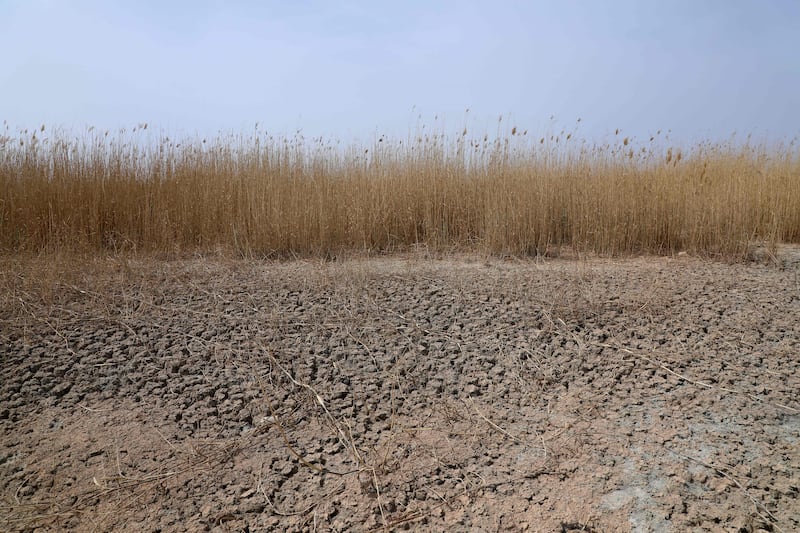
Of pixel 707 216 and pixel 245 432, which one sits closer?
pixel 245 432

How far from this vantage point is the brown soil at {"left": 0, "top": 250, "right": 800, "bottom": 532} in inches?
68.4

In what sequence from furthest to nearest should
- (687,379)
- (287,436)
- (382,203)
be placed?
(382,203) → (687,379) → (287,436)

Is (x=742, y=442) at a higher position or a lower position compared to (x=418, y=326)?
lower

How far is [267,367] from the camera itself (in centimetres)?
251

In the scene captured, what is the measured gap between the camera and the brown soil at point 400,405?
1737mm

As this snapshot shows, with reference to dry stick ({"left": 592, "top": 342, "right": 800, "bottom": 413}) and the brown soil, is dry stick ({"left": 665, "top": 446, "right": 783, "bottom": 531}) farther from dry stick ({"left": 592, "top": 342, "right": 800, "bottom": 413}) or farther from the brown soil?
dry stick ({"left": 592, "top": 342, "right": 800, "bottom": 413})

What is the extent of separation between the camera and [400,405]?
7.32 ft

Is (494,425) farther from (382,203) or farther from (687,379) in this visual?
(382,203)

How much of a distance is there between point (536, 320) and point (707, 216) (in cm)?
258

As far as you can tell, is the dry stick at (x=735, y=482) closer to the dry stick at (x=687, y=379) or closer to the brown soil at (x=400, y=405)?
the brown soil at (x=400, y=405)

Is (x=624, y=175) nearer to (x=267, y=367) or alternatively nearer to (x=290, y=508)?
(x=267, y=367)

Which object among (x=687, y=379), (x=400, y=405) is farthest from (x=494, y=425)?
(x=687, y=379)

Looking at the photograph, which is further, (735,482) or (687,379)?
(687,379)

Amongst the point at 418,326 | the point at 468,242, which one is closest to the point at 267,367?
the point at 418,326
